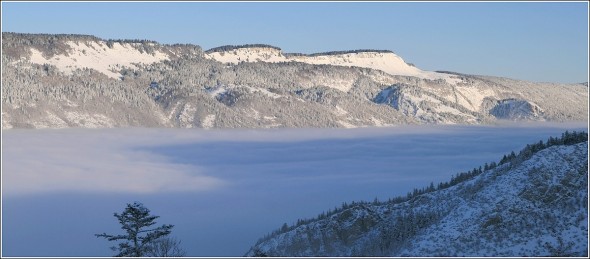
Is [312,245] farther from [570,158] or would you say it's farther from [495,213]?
[570,158]

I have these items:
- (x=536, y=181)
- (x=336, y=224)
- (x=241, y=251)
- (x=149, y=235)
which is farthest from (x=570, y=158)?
(x=241, y=251)

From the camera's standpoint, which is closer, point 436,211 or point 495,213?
point 495,213

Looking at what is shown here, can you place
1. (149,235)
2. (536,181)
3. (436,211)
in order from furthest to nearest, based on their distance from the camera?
1. (436,211)
2. (536,181)
3. (149,235)

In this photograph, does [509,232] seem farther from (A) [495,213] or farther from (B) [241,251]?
(B) [241,251]

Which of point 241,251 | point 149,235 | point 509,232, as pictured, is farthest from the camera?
point 241,251

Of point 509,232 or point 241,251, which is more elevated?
point 509,232

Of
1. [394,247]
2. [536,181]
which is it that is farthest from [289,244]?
[536,181]

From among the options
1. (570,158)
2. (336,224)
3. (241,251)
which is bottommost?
(241,251)
